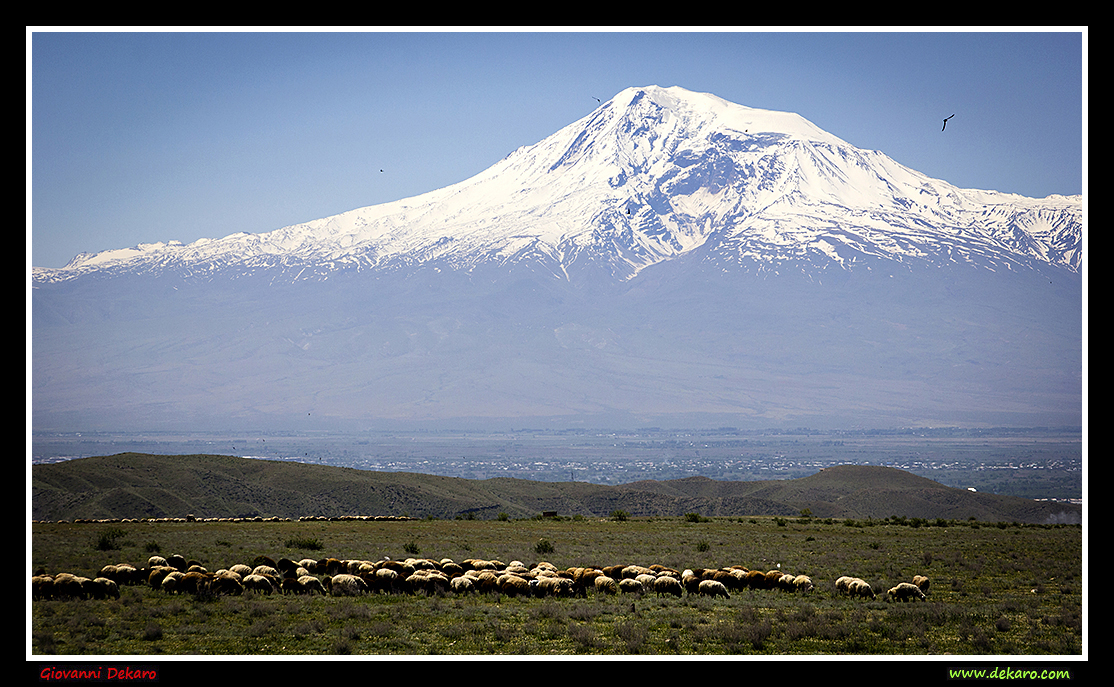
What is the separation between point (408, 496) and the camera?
49625 millimetres

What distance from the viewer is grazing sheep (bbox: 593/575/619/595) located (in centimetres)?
1357

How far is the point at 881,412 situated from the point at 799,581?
191 m

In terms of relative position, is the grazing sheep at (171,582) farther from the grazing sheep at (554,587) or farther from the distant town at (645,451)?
the distant town at (645,451)

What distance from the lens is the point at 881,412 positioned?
634ft

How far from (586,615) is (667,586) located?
260 centimetres

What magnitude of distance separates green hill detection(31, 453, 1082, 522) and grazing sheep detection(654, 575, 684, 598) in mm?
30114

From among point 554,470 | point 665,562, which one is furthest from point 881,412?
point 665,562

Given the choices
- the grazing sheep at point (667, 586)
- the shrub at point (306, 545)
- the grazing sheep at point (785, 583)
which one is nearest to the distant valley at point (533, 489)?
the grazing sheep at point (785, 583)

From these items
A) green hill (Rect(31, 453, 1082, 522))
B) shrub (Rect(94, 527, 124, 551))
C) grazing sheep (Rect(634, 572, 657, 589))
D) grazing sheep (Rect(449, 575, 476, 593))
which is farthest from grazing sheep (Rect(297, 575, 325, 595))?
green hill (Rect(31, 453, 1082, 522))

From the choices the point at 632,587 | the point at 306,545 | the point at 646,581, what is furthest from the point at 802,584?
the point at 306,545

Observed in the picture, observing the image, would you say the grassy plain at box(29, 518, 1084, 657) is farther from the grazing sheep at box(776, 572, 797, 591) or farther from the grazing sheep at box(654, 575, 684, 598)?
the grazing sheep at box(654, 575, 684, 598)

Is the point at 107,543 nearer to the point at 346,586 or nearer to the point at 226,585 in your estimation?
the point at 226,585
